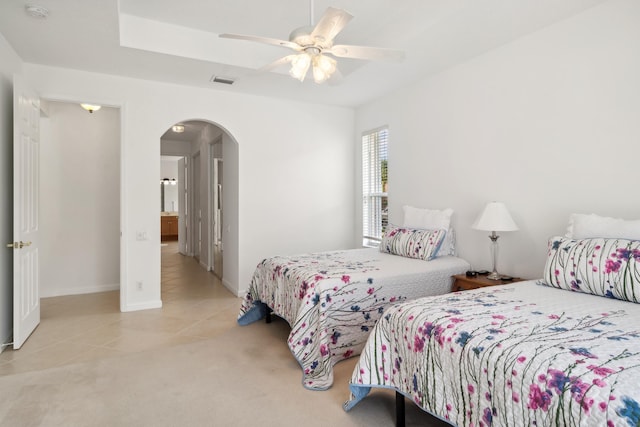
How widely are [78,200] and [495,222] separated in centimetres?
495

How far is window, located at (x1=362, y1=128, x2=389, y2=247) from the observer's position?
4895mm

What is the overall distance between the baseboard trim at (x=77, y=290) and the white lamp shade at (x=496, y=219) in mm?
4616

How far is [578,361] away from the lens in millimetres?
1271

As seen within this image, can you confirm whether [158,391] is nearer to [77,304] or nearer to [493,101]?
[77,304]

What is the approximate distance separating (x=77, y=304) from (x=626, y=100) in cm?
549

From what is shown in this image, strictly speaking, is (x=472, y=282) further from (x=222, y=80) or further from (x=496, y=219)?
(x=222, y=80)

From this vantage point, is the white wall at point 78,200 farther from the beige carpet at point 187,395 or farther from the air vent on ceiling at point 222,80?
the beige carpet at point 187,395

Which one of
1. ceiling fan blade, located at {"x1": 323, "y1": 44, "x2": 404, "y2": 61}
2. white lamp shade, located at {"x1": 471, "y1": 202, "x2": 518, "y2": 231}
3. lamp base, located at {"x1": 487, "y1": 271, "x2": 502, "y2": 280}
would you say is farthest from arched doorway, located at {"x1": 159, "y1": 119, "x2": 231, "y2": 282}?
lamp base, located at {"x1": 487, "y1": 271, "x2": 502, "y2": 280}

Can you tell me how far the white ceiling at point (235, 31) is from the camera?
2.73 m

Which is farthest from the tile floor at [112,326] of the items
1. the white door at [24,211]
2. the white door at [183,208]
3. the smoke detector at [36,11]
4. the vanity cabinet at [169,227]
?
the vanity cabinet at [169,227]

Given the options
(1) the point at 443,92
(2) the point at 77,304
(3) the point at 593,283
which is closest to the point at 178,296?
(2) the point at 77,304

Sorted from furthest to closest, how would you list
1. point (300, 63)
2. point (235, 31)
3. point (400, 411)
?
point (235, 31) → point (300, 63) → point (400, 411)

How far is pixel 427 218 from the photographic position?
3857 mm

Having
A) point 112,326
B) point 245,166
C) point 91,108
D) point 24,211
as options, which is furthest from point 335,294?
point 91,108
